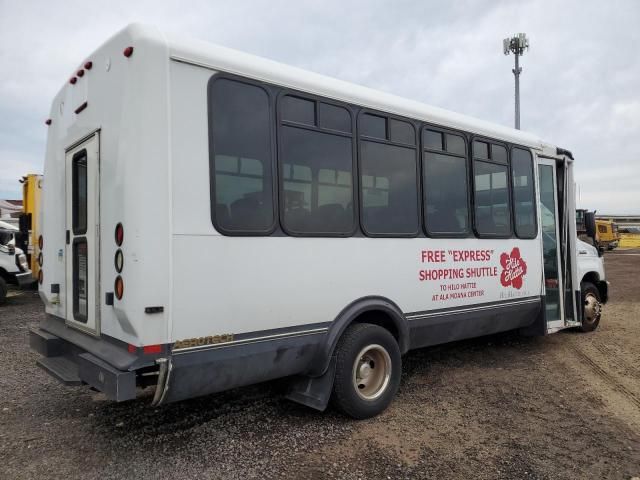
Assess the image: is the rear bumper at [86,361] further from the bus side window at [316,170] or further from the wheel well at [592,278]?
the wheel well at [592,278]

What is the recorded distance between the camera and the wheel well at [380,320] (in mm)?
4363

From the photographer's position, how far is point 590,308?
7.45 metres

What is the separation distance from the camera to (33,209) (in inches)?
451

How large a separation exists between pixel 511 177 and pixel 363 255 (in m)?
2.64

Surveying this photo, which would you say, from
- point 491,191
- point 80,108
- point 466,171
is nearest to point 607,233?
point 491,191

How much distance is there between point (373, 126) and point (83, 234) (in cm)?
262

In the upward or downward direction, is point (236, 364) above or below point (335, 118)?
below

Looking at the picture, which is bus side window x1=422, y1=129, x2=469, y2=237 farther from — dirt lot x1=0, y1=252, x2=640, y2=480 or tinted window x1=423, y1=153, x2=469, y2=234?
dirt lot x1=0, y1=252, x2=640, y2=480

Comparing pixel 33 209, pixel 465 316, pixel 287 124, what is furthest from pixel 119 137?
pixel 33 209

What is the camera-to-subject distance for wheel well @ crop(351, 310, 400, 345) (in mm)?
4363

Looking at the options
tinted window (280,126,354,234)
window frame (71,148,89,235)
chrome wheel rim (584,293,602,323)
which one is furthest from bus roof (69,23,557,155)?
chrome wheel rim (584,293,602,323)

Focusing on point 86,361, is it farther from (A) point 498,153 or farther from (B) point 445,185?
(A) point 498,153

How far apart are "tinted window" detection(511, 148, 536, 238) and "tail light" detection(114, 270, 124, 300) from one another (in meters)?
4.52

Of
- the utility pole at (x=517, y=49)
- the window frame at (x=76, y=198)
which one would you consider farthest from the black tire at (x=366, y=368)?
the utility pole at (x=517, y=49)
